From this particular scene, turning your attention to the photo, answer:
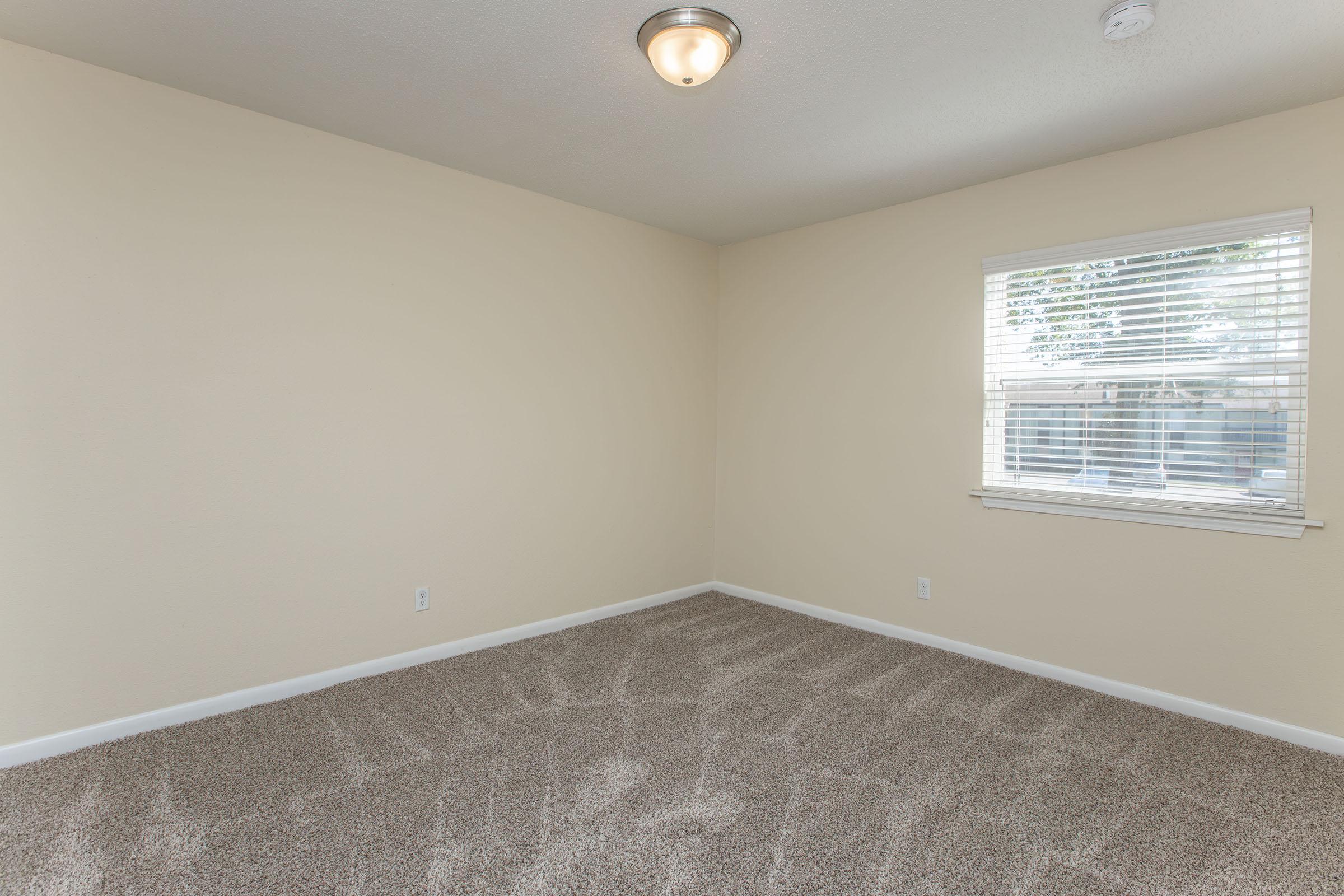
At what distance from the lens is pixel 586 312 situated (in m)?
4.06

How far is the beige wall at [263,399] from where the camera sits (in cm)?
241

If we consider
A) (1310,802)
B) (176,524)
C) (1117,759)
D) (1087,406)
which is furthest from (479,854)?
(1087,406)

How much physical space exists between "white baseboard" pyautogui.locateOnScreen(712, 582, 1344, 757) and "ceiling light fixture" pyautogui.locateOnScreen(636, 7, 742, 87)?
3051 millimetres

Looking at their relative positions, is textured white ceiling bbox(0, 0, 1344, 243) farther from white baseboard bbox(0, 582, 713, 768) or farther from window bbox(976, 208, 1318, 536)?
white baseboard bbox(0, 582, 713, 768)

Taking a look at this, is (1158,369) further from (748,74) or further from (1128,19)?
(748,74)

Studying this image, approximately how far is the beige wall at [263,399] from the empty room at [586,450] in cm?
2

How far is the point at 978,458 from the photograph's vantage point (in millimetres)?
3545

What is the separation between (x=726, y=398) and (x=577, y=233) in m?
1.58

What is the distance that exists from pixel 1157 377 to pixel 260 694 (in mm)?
4154

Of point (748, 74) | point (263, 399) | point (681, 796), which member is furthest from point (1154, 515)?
point (263, 399)

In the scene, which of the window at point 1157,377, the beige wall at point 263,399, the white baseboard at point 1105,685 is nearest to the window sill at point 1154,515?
the window at point 1157,377

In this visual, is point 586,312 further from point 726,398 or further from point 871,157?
point 871,157

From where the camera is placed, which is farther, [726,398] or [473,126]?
[726,398]

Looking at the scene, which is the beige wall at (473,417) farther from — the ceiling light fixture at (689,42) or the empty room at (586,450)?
the ceiling light fixture at (689,42)
